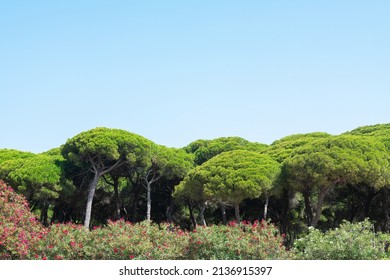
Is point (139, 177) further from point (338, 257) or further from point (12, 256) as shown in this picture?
point (338, 257)

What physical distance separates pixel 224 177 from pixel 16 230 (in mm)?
12513

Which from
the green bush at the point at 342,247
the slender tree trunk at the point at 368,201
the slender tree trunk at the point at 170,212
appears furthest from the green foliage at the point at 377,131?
the green bush at the point at 342,247

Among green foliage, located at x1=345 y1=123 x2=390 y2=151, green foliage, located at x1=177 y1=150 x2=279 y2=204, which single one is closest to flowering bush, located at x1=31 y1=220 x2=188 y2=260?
green foliage, located at x1=177 y1=150 x2=279 y2=204

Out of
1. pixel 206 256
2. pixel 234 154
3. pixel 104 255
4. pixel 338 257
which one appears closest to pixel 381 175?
pixel 234 154

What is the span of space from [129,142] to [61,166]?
4826mm

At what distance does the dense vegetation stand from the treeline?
0.22 ft

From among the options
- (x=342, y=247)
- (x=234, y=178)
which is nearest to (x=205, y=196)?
(x=234, y=178)

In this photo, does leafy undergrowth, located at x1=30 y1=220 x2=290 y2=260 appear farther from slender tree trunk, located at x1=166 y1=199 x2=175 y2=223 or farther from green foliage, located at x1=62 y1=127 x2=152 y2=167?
slender tree trunk, located at x1=166 y1=199 x2=175 y2=223

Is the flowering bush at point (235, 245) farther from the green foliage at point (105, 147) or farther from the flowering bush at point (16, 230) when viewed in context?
the green foliage at point (105, 147)

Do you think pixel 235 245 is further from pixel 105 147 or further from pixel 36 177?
pixel 36 177

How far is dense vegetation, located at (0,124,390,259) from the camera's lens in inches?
369

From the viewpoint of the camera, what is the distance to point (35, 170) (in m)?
25.7

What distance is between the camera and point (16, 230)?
1039cm

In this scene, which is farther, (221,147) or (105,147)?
(221,147)
